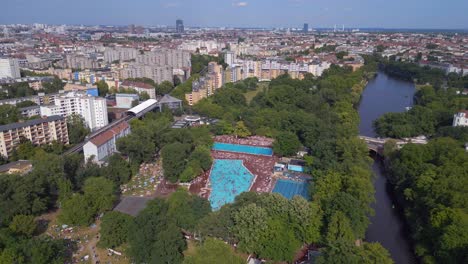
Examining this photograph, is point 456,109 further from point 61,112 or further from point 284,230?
point 61,112

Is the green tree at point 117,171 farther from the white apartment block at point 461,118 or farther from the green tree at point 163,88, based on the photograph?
the white apartment block at point 461,118

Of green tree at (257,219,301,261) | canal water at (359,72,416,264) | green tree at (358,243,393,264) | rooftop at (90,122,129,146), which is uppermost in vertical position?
rooftop at (90,122,129,146)

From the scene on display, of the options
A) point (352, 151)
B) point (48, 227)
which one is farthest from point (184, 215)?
point (352, 151)

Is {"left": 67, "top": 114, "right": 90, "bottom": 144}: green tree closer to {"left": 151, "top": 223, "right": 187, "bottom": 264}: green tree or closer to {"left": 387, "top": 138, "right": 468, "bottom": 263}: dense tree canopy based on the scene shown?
{"left": 151, "top": 223, "right": 187, "bottom": 264}: green tree

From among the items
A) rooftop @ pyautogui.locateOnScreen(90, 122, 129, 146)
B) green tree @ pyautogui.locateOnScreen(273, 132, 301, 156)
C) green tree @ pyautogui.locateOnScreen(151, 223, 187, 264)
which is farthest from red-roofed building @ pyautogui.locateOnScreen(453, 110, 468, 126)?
rooftop @ pyautogui.locateOnScreen(90, 122, 129, 146)

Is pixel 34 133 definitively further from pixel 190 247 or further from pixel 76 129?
pixel 190 247

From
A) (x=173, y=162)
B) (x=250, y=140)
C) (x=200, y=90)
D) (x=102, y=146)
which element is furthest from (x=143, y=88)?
(x=173, y=162)
